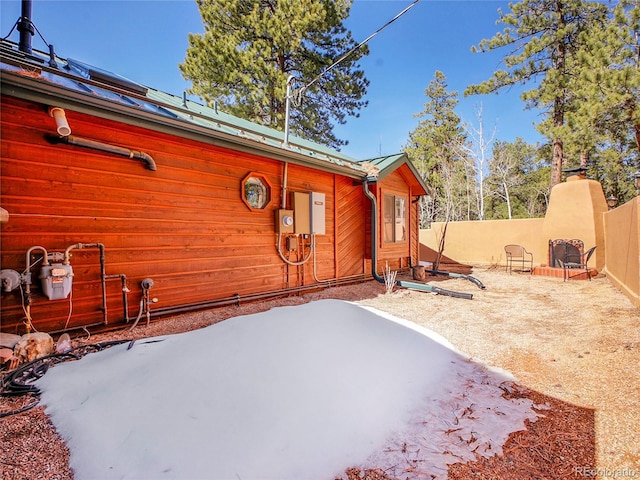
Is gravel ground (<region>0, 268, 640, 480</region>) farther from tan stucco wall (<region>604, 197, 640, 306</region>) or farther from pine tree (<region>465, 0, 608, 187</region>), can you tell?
pine tree (<region>465, 0, 608, 187</region>)

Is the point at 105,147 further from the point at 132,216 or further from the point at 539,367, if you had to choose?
the point at 539,367

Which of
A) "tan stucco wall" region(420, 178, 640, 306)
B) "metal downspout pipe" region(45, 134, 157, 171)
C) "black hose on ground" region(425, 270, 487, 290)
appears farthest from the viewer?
"black hose on ground" region(425, 270, 487, 290)

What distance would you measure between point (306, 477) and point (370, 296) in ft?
14.8

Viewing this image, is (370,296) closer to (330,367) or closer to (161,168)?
(330,367)

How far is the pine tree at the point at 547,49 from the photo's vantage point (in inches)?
428

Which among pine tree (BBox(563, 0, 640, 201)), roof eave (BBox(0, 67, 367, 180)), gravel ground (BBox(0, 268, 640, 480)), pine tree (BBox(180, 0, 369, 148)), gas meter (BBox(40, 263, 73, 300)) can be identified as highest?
pine tree (BBox(180, 0, 369, 148))

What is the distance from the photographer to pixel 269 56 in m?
11.6

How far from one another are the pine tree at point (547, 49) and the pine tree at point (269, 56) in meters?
5.84

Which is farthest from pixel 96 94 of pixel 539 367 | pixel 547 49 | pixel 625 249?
pixel 547 49

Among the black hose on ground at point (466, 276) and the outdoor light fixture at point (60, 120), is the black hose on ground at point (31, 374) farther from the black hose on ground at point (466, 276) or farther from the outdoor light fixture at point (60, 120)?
the black hose on ground at point (466, 276)

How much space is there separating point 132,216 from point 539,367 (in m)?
4.86

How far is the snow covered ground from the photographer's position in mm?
1604

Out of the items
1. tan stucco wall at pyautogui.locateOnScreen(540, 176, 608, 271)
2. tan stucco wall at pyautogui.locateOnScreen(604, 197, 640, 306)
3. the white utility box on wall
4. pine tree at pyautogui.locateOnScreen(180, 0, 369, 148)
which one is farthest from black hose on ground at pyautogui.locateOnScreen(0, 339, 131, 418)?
tan stucco wall at pyautogui.locateOnScreen(540, 176, 608, 271)

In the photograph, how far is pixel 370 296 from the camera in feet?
19.4
